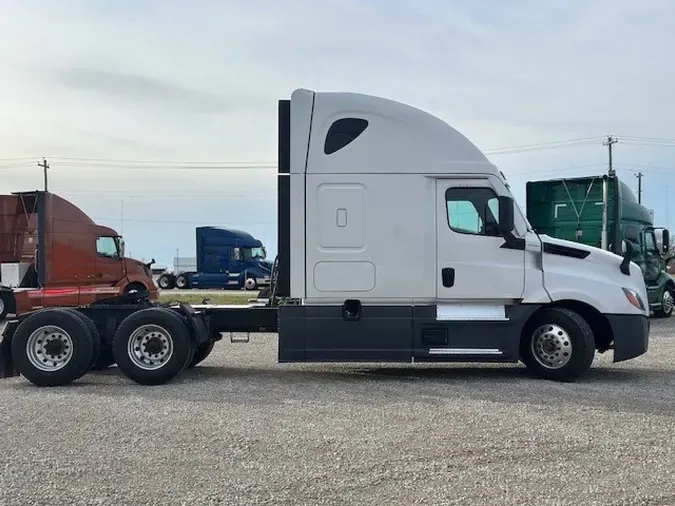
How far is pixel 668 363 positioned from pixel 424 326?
14.7 ft

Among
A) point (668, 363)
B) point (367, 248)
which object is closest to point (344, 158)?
point (367, 248)

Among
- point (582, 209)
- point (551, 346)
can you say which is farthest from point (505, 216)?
point (582, 209)

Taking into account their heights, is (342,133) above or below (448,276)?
above

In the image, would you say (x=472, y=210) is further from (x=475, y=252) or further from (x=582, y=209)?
(x=582, y=209)

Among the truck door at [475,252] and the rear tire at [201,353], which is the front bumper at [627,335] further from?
the rear tire at [201,353]

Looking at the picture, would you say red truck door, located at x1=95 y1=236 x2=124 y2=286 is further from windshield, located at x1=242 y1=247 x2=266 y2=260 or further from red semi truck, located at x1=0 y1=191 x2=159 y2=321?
windshield, located at x1=242 y1=247 x2=266 y2=260

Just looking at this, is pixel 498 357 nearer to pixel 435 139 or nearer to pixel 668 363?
pixel 435 139

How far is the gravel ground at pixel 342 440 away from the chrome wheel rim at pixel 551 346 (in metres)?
0.36

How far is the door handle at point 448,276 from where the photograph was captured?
8852mm

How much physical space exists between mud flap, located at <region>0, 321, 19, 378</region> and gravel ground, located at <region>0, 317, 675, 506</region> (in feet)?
0.82

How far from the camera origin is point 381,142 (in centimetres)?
886

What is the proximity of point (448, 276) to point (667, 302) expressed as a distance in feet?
40.5

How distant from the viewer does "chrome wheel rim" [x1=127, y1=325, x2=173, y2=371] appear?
883cm

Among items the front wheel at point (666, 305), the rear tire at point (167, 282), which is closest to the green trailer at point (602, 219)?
the front wheel at point (666, 305)
